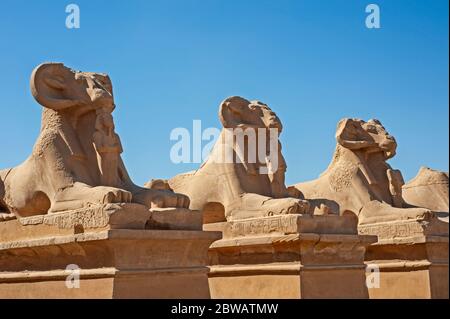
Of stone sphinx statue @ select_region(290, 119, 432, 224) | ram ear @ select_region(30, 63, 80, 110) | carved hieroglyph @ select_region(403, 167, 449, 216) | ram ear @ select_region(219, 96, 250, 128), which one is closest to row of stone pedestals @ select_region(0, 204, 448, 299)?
stone sphinx statue @ select_region(290, 119, 432, 224)

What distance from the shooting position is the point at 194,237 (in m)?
7.02

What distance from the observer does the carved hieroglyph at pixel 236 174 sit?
9.02 metres

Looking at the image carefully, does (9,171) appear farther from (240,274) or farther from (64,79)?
(240,274)

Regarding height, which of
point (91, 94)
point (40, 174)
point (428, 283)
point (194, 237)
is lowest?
point (428, 283)

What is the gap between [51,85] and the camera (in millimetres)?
7789

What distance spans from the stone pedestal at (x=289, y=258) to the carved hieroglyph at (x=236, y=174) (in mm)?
261

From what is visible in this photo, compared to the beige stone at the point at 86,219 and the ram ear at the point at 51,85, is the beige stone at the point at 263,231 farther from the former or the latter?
the ram ear at the point at 51,85

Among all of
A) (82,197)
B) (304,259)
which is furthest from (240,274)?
(82,197)

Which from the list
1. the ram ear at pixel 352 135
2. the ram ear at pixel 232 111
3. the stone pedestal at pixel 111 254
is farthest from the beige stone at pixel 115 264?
the ram ear at pixel 352 135

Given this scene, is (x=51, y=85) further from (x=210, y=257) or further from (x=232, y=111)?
(x=210, y=257)

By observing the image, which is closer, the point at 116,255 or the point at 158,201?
the point at 116,255

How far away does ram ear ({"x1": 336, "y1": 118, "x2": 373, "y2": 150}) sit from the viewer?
10836mm

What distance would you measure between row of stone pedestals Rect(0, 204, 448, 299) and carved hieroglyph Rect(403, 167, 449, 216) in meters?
2.64
